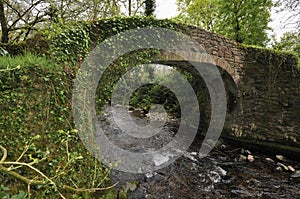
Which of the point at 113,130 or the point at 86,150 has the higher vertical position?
the point at 86,150

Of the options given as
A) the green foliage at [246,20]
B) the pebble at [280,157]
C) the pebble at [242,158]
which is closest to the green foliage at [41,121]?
the pebble at [242,158]

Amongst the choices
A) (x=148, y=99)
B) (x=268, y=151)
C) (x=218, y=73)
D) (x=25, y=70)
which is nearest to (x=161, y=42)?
(x=218, y=73)

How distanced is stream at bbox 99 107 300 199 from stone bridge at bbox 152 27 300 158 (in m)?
0.51

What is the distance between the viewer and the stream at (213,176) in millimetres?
3648

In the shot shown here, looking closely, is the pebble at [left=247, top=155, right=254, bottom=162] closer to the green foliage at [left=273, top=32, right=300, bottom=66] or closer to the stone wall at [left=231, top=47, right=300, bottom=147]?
the stone wall at [left=231, top=47, right=300, bottom=147]

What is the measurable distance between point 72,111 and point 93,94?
0.52 meters

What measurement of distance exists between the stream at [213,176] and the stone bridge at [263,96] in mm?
512

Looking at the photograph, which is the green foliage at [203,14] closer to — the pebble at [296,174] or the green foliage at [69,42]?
the pebble at [296,174]

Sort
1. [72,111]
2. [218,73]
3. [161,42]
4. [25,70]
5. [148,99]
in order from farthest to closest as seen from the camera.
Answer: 1. [148,99]
2. [218,73]
3. [161,42]
4. [72,111]
5. [25,70]

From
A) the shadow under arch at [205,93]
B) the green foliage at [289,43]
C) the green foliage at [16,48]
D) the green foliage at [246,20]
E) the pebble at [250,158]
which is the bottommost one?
the pebble at [250,158]

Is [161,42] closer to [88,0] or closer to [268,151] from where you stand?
[88,0]

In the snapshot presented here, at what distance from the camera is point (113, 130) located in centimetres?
672

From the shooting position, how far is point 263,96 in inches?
244

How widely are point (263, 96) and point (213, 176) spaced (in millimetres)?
3247
